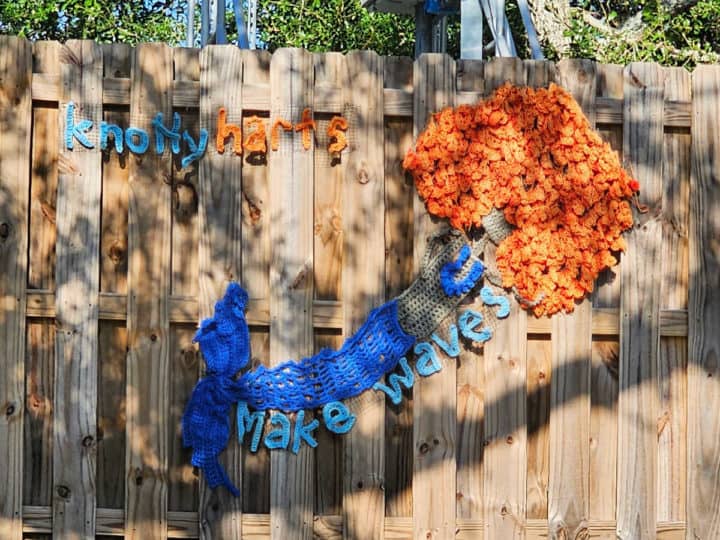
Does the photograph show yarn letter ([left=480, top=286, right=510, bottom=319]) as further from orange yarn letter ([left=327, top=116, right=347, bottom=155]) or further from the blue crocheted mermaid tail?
orange yarn letter ([left=327, top=116, right=347, bottom=155])

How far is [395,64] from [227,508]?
1871 mm

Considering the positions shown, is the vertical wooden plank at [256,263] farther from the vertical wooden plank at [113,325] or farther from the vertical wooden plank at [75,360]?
the vertical wooden plank at [75,360]

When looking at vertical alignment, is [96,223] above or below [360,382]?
above

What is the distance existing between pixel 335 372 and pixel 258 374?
0.30 meters

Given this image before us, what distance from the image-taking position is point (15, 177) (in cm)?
393

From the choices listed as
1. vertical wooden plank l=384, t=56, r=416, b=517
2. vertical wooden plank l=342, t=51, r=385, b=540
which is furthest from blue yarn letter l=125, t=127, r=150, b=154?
vertical wooden plank l=384, t=56, r=416, b=517

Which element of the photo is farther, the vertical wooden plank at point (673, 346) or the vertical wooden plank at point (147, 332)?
the vertical wooden plank at point (673, 346)

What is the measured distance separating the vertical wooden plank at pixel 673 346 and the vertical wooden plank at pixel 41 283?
2449 millimetres

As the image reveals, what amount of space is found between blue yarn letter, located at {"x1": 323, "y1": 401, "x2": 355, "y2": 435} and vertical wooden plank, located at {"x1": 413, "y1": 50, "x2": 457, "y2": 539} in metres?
0.26

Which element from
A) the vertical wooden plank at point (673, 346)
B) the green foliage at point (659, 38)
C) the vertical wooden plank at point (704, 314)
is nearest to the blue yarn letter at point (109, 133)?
the vertical wooden plank at point (673, 346)

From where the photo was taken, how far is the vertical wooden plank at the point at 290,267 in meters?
3.94

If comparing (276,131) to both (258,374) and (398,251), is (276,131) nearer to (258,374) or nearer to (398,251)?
(398,251)

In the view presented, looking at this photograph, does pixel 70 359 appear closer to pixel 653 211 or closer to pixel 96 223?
pixel 96 223

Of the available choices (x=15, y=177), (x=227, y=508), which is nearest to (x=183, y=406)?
(x=227, y=508)
